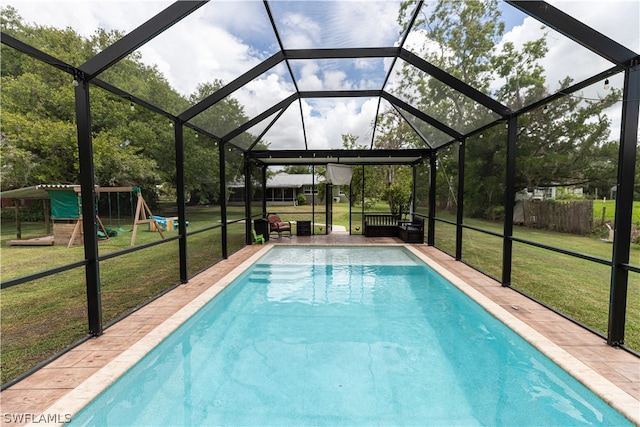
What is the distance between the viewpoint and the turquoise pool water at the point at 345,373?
2154 millimetres

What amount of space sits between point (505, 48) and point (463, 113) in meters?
1.24

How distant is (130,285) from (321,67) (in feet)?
17.5

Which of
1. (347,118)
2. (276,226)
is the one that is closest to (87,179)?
(347,118)

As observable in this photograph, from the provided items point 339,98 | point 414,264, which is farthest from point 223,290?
point 339,98

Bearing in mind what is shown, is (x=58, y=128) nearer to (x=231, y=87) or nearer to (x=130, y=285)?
(x=130, y=285)

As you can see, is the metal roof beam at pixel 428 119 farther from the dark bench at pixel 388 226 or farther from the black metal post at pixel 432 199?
the dark bench at pixel 388 226

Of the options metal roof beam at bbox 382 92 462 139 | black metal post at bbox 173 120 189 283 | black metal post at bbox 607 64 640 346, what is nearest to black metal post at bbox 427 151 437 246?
metal roof beam at bbox 382 92 462 139

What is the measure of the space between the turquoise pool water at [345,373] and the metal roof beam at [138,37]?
2.75m

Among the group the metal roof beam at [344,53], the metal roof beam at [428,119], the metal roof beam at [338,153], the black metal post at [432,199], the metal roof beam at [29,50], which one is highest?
the metal roof beam at [344,53]

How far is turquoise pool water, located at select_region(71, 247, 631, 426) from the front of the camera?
2.15 m

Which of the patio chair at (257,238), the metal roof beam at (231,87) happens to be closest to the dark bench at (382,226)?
the patio chair at (257,238)

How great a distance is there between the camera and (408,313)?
4.04 m

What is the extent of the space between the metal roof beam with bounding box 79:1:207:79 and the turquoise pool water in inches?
108

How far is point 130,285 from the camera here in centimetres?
507
